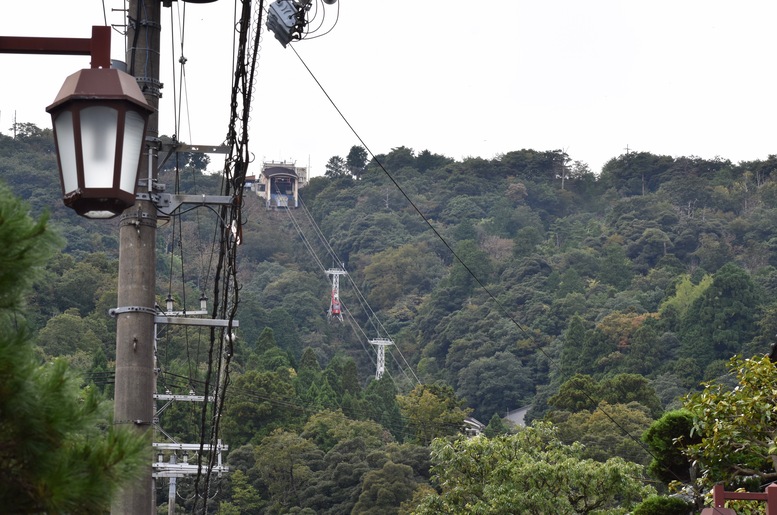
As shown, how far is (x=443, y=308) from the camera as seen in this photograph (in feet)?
328

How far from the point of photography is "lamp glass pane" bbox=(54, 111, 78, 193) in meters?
4.50

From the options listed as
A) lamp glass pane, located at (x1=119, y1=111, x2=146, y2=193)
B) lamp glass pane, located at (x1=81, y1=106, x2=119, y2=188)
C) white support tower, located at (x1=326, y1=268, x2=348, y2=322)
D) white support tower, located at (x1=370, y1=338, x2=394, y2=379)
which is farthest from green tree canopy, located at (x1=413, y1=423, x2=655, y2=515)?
white support tower, located at (x1=326, y1=268, x2=348, y2=322)

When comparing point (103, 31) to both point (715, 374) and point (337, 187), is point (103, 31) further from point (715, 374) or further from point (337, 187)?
point (337, 187)

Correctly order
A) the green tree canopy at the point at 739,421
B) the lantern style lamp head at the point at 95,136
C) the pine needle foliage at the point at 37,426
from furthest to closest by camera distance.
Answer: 1. the green tree canopy at the point at 739,421
2. the lantern style lamp head at the point at 95,136
3. the pine needle foliage at the point at 37,426

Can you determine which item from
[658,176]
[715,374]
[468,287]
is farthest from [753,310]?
[658,176]

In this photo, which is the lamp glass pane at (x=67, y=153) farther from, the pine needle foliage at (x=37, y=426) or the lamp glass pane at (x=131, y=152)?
the pine needle foliage at (x=37, y=426)

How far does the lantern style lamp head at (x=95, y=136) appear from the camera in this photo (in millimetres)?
4492

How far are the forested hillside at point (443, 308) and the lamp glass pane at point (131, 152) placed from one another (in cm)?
1177

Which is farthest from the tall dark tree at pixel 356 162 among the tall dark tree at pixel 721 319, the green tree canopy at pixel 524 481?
the green tree canopy at pixel 524 481

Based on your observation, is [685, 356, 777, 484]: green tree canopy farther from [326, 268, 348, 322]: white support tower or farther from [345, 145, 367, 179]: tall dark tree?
[345, 145, 367, 179]: tall dark tree

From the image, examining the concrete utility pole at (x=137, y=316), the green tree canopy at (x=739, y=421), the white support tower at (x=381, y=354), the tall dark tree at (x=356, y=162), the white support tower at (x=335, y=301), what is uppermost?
the tall dark tree at (x=356, y=162)

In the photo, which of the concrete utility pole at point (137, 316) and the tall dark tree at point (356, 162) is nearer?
the concrete utility pole at point (137, 316)

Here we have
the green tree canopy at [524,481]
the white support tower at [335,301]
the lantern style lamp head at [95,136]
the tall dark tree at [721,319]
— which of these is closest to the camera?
the lantern style lamp head at [95,136]

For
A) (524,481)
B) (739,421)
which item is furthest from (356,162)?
(739,421)
